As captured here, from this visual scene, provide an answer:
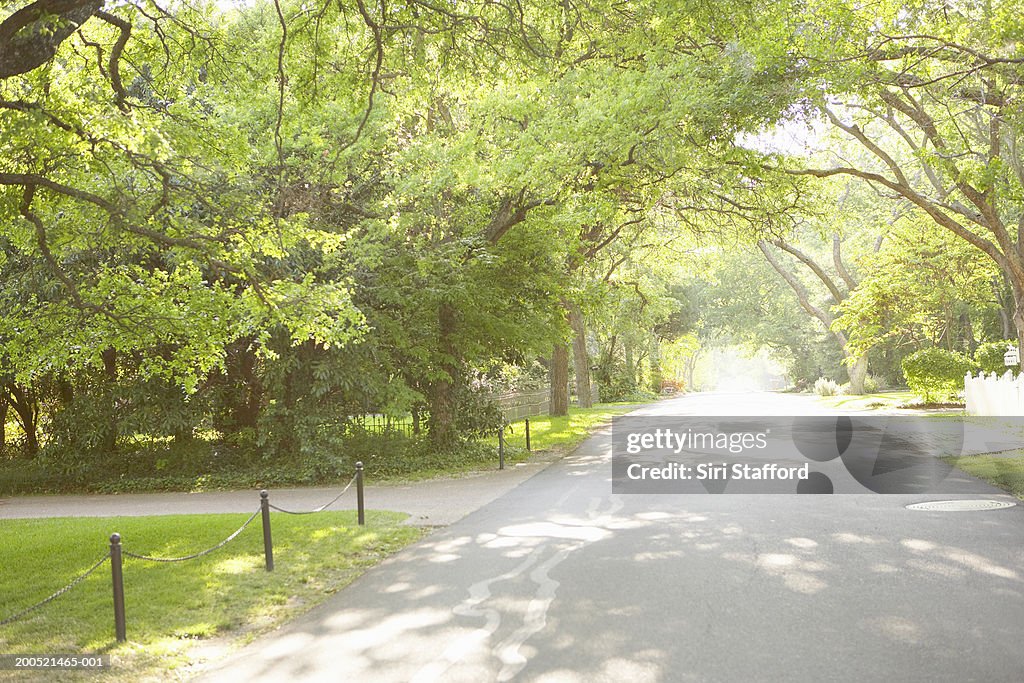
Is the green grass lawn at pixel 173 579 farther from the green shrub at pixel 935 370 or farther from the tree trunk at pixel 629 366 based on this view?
the tree trunk at pixel 629 366

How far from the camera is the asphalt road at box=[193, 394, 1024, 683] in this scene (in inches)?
224

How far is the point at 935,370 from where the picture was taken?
3444cm

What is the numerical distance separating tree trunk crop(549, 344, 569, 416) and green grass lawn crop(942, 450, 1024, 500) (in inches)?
755

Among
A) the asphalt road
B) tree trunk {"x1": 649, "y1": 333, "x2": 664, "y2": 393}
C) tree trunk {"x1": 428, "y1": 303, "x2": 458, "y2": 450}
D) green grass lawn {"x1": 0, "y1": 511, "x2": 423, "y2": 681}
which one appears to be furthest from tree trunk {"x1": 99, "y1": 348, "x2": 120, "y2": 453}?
tree trunk {"x1": 649, "y1": 333, "x2": 664, "y2": 393}

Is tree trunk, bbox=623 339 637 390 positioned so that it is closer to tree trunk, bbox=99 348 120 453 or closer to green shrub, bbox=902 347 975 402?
green shrub, bbox=902 347 975 402

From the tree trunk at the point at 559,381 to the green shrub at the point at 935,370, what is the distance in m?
13.2

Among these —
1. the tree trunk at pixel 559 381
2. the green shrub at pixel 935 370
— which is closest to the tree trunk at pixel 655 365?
the tree trunk at pixel 559 381

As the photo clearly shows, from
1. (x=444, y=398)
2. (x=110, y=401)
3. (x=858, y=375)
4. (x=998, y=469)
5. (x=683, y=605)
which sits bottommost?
(x=998, y=469)

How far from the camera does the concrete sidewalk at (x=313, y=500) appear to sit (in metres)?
14.0

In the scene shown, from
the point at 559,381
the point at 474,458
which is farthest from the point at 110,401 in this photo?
the point at 559,381

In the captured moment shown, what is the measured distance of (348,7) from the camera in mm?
12789

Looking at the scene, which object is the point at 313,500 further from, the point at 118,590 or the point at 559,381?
the point at 559,381

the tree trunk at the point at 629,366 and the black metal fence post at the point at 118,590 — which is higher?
the tree trunk at the point at 629,366

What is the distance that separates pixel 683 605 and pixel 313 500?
9509 millimetres
